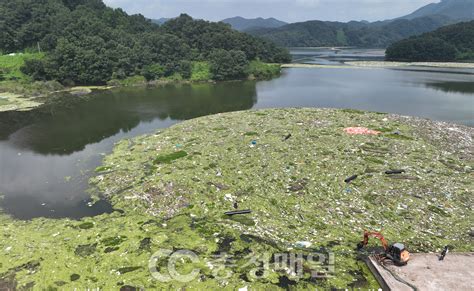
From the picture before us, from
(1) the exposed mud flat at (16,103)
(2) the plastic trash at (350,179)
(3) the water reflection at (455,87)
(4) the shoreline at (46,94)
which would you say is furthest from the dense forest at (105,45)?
(2) the plastic trash at (350,179)

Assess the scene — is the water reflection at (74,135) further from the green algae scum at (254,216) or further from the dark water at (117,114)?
the green algae scum at (254,216)

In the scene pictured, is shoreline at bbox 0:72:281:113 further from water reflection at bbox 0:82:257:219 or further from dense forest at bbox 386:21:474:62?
dense forest at bbox 386:21:474:62

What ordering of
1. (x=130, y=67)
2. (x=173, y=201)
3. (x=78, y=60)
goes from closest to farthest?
1. (x=173, y=201)
2. (x=78, y=60)
3. (x=130, y=67)

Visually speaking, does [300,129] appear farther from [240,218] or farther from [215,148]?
[240,218]

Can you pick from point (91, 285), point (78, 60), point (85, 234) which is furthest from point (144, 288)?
point (78, 60)

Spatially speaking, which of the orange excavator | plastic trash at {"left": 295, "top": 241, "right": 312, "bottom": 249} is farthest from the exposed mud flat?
the orange excavator

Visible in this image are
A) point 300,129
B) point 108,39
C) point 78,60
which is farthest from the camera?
point 108,39

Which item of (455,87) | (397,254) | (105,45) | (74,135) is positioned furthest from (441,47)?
(397,254)
